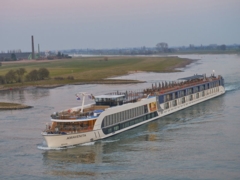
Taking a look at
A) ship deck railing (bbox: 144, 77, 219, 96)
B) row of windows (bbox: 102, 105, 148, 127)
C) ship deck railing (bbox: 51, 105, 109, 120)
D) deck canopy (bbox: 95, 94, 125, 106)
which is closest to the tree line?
ship deck railing (bbox: 144, 77, 219, 96)

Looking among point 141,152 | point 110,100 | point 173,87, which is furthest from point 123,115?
point 173,87

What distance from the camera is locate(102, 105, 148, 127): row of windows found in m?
32.3

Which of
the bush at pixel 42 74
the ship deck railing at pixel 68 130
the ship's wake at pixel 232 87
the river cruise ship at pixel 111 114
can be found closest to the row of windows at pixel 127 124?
the river cruise ship at pixel 111 114

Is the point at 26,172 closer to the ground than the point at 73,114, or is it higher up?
closer to the ground

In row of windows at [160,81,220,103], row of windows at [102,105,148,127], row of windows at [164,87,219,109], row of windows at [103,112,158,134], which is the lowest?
row of windows at [103,112,158,134]

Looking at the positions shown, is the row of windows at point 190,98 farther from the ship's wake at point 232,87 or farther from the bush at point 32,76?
the bush at point 32,76

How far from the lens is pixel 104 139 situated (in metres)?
31.7

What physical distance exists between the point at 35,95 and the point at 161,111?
25.8 m

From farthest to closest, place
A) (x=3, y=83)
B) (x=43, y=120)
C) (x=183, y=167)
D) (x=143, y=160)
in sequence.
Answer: (x=3, y=83) → (x=43, y=120) → (x=143, y=160) → (x=183, y=167)

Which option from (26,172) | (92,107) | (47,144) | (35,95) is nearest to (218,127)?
(92,107)

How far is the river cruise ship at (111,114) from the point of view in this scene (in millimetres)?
29875

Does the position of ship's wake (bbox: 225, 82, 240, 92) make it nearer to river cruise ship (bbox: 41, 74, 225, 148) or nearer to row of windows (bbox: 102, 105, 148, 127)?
river cruise ship (bbox: 41, 74, 225, 148)

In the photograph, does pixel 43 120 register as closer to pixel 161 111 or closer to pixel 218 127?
pixel 161 111

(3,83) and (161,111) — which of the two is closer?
(161,111)
